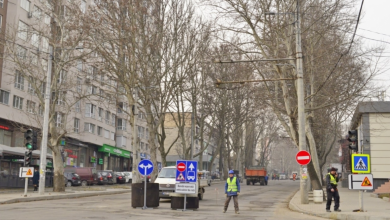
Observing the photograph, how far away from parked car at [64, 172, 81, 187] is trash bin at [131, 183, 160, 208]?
2595cm

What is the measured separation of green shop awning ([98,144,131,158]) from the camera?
6525 centimetres

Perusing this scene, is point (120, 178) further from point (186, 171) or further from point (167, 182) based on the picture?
point (186, 171)

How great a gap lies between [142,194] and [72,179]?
26.4 meters

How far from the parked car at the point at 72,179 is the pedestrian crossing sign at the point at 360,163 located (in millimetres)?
31502

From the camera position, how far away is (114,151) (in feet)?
228

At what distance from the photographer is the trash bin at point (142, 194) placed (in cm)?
1772

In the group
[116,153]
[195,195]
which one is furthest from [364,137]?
[116,153]

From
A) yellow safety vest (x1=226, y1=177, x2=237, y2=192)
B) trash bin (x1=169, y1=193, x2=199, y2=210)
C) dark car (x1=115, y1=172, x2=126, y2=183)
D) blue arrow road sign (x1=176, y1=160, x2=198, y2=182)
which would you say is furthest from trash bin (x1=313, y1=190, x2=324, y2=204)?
dark car (x1=115, y1=172, x2=126, y2=183)

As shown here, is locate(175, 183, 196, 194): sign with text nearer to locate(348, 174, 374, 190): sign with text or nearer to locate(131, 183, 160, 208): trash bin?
locate(131, 183, 160, 208): trash bin

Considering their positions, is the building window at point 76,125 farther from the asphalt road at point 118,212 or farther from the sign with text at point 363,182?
the sign with text at point 363,182

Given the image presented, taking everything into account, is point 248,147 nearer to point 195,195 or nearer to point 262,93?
point 262,93

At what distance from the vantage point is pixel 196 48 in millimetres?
36906

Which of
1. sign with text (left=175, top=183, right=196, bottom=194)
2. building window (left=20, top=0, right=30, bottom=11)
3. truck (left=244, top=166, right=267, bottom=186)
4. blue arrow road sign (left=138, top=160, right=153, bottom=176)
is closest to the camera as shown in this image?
sign with text (left=175, top=183, right=196, bottom=194)

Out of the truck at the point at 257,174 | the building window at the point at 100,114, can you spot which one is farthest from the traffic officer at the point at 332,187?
the building window at the point at 100,114
